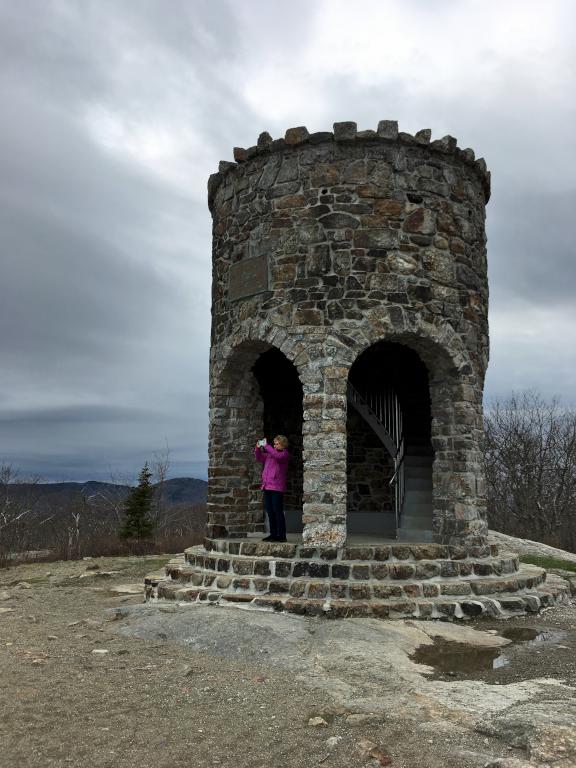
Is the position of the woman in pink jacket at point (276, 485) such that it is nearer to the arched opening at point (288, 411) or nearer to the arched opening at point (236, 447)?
the arched opening at point (236, 447)

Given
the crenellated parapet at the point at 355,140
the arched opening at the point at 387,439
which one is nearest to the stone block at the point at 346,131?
the crenellated parapet at the point at 355,140

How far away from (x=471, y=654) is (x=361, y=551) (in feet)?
7.01

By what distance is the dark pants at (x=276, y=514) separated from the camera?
8742 mm

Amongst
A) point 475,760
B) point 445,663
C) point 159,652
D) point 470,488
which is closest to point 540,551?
point 470,488

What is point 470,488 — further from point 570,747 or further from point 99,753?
point 99,753

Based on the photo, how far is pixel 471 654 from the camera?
5.88 m

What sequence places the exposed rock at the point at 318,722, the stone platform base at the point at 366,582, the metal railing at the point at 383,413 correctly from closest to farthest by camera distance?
the exposed rock at the point at 318,722 < the stone platform base at the point at 366,582 < the metal railing at the point at 383,413

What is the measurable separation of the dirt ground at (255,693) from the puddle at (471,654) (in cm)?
7

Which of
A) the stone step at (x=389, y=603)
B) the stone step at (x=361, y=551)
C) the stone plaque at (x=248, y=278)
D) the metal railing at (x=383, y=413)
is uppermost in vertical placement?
the stone plaque at (x=248, y=278)

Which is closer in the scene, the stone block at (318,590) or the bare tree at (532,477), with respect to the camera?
the stone block at (318,590)

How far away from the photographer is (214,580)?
8.05 m

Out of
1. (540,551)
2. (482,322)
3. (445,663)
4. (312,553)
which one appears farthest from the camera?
(540,551)

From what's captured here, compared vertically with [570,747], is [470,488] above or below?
above

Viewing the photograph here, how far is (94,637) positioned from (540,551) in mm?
11625
